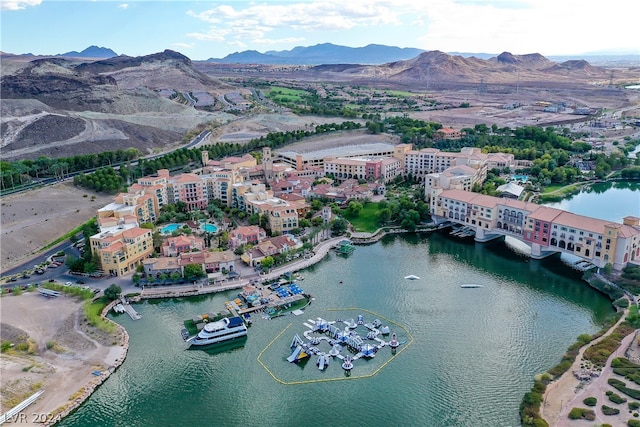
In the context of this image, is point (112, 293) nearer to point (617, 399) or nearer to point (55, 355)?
point (55, 355)

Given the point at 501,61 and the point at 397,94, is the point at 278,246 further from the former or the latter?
the point at 501,61

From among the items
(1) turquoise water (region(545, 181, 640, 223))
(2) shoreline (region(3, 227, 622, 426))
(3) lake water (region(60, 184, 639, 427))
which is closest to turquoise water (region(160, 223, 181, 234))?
(2) shoreline (region(3, 227, 622, 426))

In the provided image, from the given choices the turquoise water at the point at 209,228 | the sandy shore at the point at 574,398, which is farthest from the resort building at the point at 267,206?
the sandy shore at the point at 574,398

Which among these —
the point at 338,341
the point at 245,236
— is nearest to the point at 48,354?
the point at 338,341

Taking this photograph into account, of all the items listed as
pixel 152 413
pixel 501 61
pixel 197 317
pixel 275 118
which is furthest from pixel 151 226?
pixel 501 61

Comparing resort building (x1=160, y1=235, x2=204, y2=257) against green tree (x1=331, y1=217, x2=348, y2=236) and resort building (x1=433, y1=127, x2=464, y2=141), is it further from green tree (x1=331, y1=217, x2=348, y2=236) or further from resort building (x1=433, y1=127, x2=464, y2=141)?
resort building (x1=433, y1=127, x2=464, y2=141)

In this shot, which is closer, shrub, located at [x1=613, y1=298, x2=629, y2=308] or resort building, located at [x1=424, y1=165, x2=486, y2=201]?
shrub, located at [x1=613, y1=298, x2=629, y2=308]
